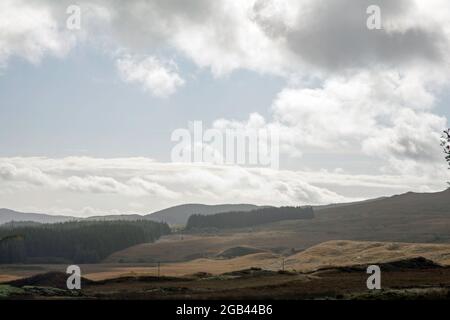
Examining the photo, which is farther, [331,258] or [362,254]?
[331,258]

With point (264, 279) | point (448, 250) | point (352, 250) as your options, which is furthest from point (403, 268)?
point (352, 250)

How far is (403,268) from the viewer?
7325 cm

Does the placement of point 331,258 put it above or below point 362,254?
below

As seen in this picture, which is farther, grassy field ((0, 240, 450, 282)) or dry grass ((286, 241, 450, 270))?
grassy field ((0, 240, 450, 282))

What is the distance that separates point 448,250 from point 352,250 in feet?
89.9

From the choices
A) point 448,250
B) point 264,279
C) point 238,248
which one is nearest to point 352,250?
point 448,250

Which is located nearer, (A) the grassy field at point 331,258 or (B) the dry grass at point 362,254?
(B) the dry grass at point 362,254

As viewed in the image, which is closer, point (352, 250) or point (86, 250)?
point (352, 250)
